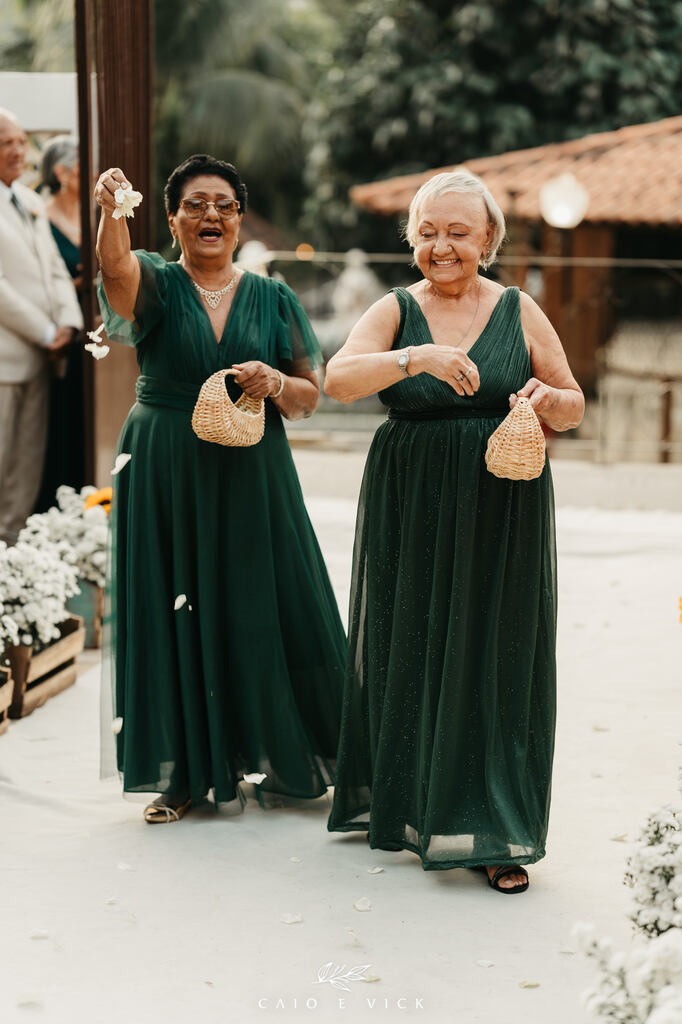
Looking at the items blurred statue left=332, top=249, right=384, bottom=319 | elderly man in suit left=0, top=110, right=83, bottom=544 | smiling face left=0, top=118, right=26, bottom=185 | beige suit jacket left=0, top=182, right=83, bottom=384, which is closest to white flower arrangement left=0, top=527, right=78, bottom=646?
elderly man in suit left=0, top=110, right=83, bottom=544

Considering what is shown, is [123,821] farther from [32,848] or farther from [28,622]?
[28,622]

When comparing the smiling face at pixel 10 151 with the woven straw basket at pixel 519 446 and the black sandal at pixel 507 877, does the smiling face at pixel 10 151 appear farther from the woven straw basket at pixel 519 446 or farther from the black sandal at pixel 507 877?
the black sandal at pixel 507 877

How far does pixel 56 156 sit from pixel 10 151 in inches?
15.6

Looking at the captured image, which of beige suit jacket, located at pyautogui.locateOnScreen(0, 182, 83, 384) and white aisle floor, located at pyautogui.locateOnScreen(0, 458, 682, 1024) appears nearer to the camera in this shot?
white aisle floor, located at pyautogui.locateOnScreen(0, 458, 682, 1024)

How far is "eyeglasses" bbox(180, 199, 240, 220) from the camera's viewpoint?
389 cm

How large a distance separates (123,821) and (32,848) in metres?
0.34

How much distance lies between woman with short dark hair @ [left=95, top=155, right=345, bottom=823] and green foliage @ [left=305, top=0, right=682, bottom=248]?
1680cm

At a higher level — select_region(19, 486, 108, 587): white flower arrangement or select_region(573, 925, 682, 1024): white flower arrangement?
select_region(19, 486, 108, 587): white flower arrangement

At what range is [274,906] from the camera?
3.52 meters

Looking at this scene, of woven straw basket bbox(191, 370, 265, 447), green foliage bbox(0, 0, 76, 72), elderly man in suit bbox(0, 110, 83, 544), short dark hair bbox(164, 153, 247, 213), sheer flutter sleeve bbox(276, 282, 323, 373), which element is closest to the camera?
woven straw basket bbox(191, 370, 265, 447)

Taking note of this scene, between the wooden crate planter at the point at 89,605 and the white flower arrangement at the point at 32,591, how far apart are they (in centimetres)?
80

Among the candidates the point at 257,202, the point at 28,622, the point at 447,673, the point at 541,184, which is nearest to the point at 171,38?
the point at 257,202

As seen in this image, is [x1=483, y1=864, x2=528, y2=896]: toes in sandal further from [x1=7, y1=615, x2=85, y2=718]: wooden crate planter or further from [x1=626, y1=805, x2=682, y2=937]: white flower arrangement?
[x1=7, y1=615, x2=85, y2=718]: wooden crate planter

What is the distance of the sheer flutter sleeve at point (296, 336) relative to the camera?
420 centimetres
